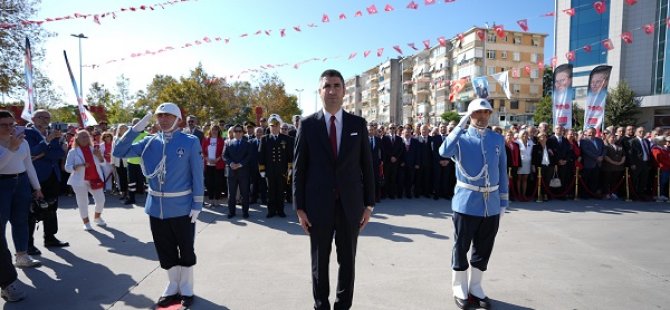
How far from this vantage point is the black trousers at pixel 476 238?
3703 mm

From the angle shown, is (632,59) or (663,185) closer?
(663,185)

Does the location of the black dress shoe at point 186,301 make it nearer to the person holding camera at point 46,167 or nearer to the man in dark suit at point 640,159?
the person holding camera at point 46,167

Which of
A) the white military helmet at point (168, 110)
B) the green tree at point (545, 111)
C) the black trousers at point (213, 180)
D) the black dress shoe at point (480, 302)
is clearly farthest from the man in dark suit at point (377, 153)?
the green tree at point (545, 111)

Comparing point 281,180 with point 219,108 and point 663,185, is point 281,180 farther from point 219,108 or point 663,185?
point 219,108

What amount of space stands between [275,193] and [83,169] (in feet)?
11.6

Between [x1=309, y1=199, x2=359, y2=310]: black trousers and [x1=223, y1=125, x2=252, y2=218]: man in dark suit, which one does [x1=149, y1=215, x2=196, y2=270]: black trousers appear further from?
[x1=223, y1=125, x2=252, y2=218]: man in dark suit

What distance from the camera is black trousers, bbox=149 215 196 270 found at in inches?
141

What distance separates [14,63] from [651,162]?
80.9 ft

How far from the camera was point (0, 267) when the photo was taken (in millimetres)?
3668

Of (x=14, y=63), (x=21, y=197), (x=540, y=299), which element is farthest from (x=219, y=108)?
(x=540, y=299)

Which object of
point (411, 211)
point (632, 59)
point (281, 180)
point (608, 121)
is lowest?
point (411, 211)

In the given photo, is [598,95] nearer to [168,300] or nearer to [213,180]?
[213,180]

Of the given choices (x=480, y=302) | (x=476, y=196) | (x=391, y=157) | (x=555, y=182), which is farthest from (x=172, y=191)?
(x=555, y=182)

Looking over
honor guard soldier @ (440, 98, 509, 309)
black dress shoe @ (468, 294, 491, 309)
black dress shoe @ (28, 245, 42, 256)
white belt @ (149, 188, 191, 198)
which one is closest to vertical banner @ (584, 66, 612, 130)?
honor guard soldier @ (440, 98, 509, 309)
